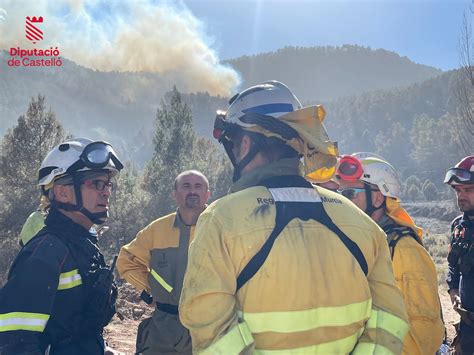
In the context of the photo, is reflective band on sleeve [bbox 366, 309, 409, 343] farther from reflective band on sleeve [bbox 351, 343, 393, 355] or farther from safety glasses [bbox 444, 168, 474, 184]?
→ safety glasses [bbox 444, 168, 474, 184]

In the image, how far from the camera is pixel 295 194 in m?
1.79

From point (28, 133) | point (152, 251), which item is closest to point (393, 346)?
point (152, 251)

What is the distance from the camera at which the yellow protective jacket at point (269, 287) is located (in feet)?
5.11

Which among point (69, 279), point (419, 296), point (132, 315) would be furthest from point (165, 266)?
point (132, 315)

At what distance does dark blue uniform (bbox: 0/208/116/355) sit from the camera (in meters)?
1.98

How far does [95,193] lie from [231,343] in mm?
1668

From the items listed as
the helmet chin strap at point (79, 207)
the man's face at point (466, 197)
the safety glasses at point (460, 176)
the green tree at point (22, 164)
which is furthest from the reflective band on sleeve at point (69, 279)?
the green tree at point (22, 164)

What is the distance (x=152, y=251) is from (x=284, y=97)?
2464 millimetres

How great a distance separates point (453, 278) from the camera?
4.57m

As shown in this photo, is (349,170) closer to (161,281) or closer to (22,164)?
(161,281)

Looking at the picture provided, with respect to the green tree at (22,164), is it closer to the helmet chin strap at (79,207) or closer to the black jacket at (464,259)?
the helmet chin strap at (79,207)

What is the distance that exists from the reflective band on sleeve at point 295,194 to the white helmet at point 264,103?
1.16 feet

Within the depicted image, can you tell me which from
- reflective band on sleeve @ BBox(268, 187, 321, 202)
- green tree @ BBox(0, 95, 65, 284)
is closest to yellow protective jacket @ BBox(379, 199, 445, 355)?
Answer: reflective band on sleeve @ BBox(268, 187, 321, 202)

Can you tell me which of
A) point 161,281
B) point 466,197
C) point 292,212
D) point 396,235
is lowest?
point 161,281
